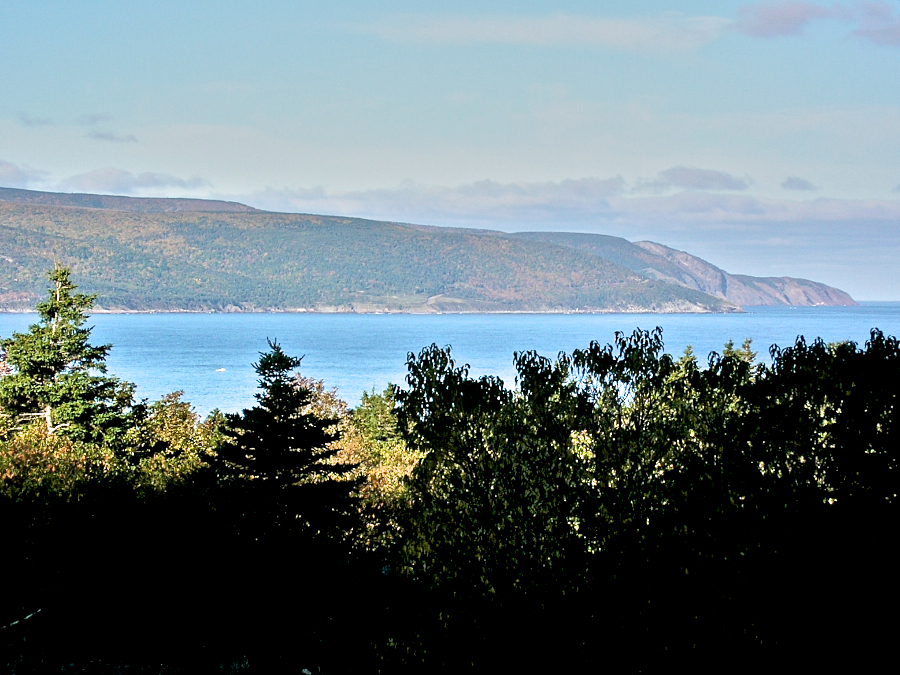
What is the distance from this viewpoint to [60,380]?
1444 inches

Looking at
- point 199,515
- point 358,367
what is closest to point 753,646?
point 199,515

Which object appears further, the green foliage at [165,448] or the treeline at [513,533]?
the green foliage at [165,448]

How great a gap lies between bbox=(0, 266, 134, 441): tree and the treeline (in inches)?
148

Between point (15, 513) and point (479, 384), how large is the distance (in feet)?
44.3

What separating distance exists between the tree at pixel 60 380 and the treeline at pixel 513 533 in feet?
12.3

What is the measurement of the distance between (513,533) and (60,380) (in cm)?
2318

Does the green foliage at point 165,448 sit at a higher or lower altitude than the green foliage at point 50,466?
lower

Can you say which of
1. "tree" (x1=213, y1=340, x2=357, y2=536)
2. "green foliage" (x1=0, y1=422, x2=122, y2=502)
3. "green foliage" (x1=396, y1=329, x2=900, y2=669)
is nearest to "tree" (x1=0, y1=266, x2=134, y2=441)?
"green foliage" (x1=0, y1=422, x2=122, y2=502)

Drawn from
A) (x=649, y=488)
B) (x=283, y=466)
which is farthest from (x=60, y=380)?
(x=649, y=488)

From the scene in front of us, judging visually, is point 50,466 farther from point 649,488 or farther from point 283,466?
point 649,488

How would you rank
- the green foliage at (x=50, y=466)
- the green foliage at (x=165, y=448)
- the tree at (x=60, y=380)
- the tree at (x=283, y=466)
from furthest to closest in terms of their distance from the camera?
the tree at (x=60, y=380) → the green foliage at (x=165, y=448) → the green foliage at (x=50, y=466) → the tree at (x=283, y=466)

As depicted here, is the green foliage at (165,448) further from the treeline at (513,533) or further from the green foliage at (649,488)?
the green foliage at (649,488)

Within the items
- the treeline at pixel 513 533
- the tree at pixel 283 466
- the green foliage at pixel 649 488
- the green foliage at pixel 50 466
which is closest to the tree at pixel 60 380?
the green foliage at pixel 50 466

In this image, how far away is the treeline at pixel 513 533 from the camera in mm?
17891
